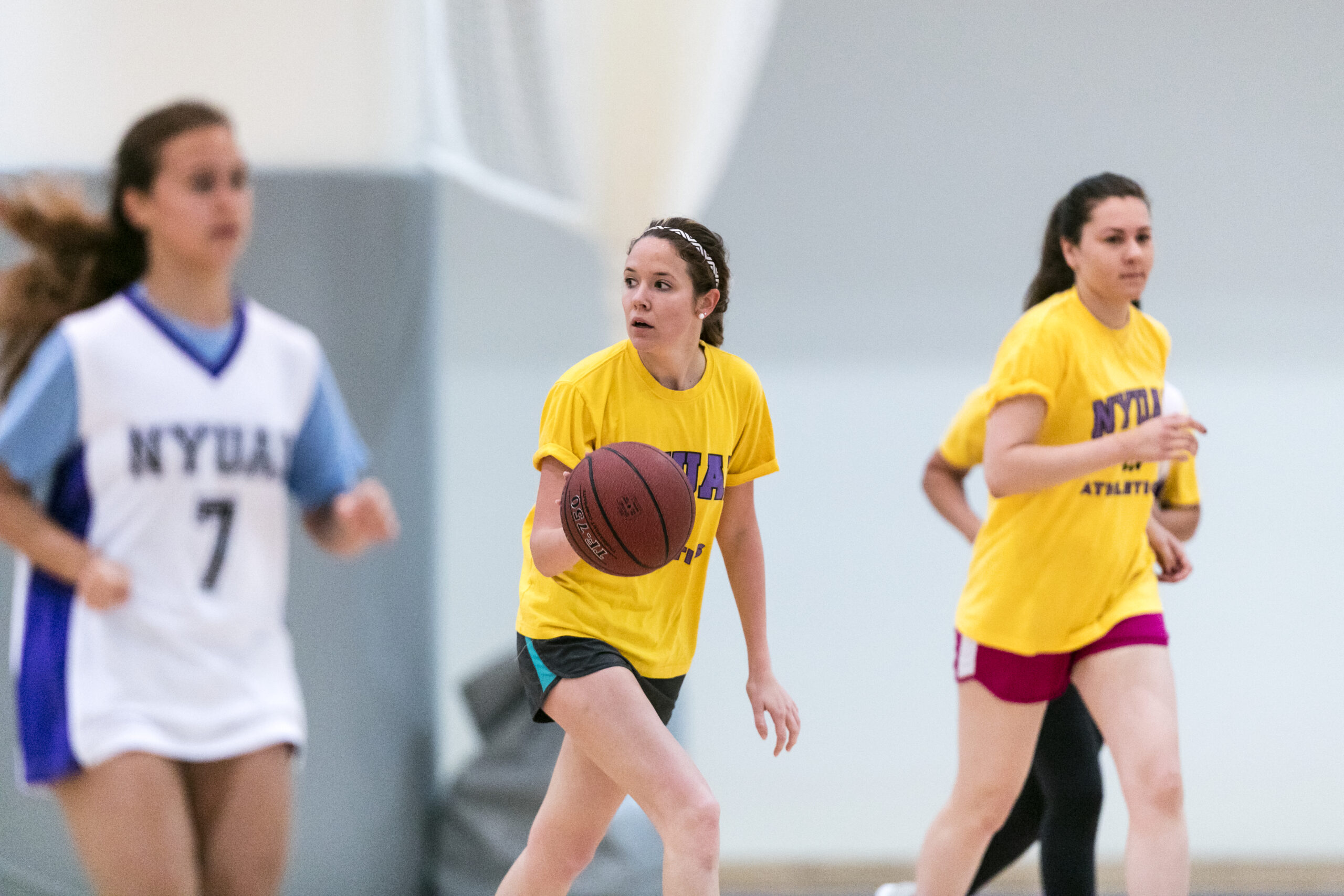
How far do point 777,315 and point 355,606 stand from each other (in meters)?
1.76

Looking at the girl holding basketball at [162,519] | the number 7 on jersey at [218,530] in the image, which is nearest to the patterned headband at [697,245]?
the girl holding basketball at [162,519]

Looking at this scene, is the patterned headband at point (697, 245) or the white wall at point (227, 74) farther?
the white wall at point (227, 74)

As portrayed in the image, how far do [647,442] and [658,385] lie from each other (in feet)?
0.36

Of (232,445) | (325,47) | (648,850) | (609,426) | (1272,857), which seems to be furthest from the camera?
(1272,857)

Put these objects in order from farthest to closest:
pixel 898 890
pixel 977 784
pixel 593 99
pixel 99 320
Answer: pixel 593 99, pixel 898 890, pixel 977 784, pixel 99 320

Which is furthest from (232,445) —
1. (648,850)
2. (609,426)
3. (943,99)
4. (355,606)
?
(943,99)

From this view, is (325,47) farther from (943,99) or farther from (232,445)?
(943,99)

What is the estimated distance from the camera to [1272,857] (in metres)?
4.48

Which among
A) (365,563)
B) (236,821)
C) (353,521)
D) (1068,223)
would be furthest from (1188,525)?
(236,821)

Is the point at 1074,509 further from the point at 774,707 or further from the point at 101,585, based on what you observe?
the point at 101,585

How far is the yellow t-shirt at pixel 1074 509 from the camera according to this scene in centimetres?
285

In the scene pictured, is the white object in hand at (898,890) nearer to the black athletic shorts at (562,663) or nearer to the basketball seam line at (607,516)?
the black athletic shorts at (562,663)

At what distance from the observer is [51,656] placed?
6.88 feet

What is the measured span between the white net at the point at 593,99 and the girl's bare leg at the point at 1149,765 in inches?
73.5
